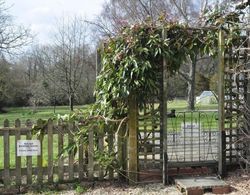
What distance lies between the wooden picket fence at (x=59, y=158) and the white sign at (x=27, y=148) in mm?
64

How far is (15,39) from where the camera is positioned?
82.9 feet

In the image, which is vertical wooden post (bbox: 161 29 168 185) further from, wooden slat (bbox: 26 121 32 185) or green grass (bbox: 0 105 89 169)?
wooden slat (bbox: 26 121 32 185)

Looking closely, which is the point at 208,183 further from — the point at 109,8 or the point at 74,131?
the point at 109,8

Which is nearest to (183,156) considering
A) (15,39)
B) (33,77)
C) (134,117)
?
(134,117)

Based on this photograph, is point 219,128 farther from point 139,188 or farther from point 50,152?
point 50,152

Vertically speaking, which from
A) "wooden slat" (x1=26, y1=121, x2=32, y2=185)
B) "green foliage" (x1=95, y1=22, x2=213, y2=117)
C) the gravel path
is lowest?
the gravel path

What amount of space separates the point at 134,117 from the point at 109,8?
2845cm

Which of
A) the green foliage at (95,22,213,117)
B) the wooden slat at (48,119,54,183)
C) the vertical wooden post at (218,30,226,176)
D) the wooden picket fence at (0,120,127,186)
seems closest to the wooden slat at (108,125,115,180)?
the wooden picket fence at (0,120,127,186)

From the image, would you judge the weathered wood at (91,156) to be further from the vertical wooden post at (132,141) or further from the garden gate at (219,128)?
the garden gate at (219,128)

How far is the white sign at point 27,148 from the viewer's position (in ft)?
19.6

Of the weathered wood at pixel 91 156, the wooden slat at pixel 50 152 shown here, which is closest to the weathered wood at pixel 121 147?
the weathered wood at pixel 91 156

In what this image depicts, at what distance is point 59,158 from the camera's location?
6.09 metres

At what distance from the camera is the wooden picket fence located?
5.99 meters

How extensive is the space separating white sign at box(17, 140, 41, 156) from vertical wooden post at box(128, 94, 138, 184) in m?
1.43
